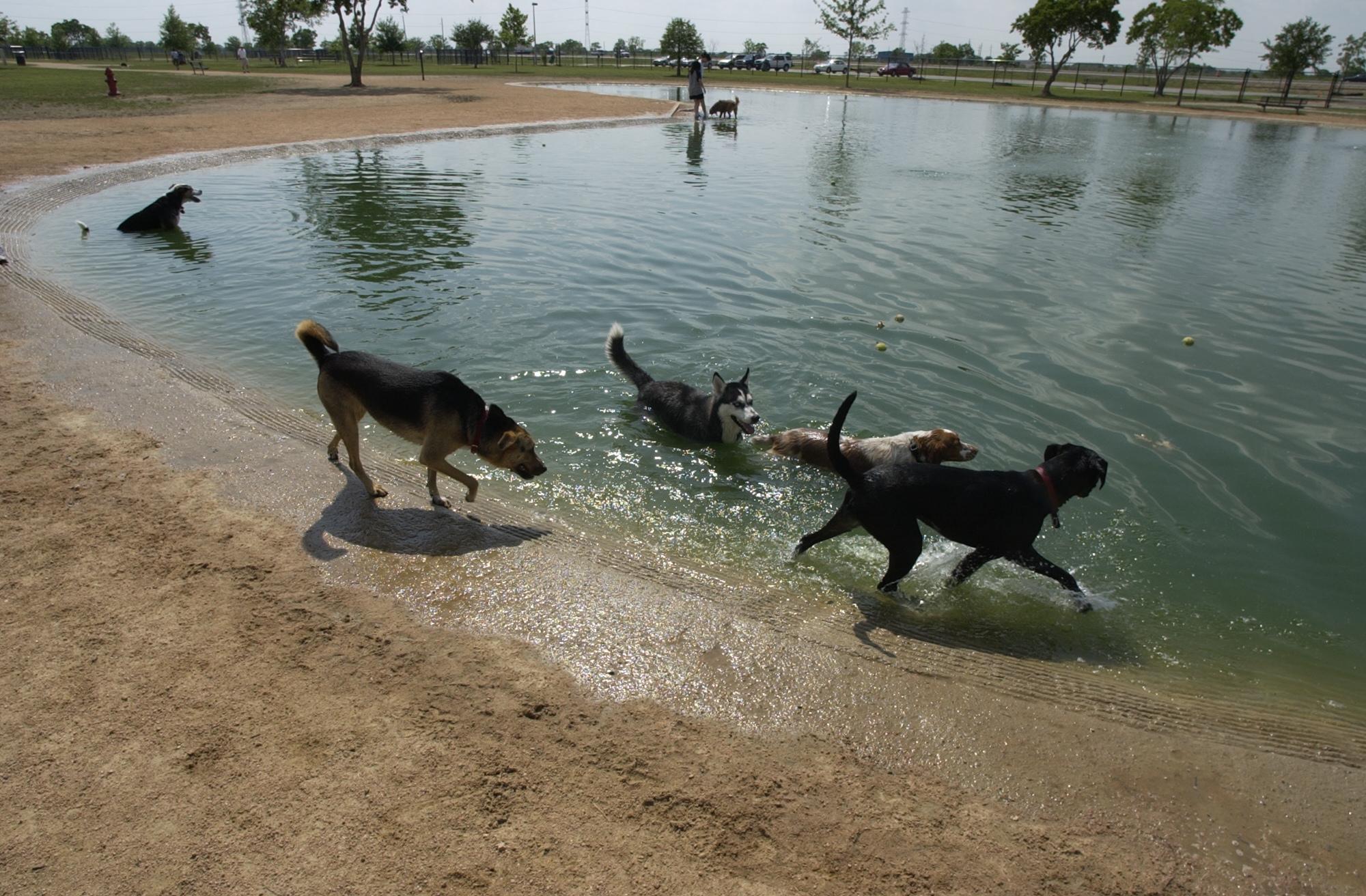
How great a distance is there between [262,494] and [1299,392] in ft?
38.2

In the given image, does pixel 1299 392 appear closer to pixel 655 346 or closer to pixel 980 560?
pixel 980 560

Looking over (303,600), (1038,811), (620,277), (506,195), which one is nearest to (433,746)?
(303,600)

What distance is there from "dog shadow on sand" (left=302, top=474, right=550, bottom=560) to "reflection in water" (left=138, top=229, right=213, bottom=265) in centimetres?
1010

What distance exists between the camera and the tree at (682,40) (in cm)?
8569

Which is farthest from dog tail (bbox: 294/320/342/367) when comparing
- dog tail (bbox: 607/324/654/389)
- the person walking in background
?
the person walking in background

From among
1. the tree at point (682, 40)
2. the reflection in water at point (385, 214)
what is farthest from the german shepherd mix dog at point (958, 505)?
the tree at point (682, 40)

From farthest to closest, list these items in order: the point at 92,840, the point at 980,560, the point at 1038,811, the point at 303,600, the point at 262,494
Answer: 1. the point at 262,494
2. the point at 980,560
3. the point at 303,600
4. the point at 1038,811
5. the point at 92,840

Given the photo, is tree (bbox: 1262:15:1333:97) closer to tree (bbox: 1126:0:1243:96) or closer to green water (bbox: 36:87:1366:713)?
tree (bbox: 1126:0:1243:96)

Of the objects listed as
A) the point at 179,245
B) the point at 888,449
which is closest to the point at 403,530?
the point at 888,449

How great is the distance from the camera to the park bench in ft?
189

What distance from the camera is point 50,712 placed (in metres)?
3.85

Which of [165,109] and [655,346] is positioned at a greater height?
[165,109]

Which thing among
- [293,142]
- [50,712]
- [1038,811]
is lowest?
[1038,811]

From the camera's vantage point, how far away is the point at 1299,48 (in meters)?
Answer: 64.9
